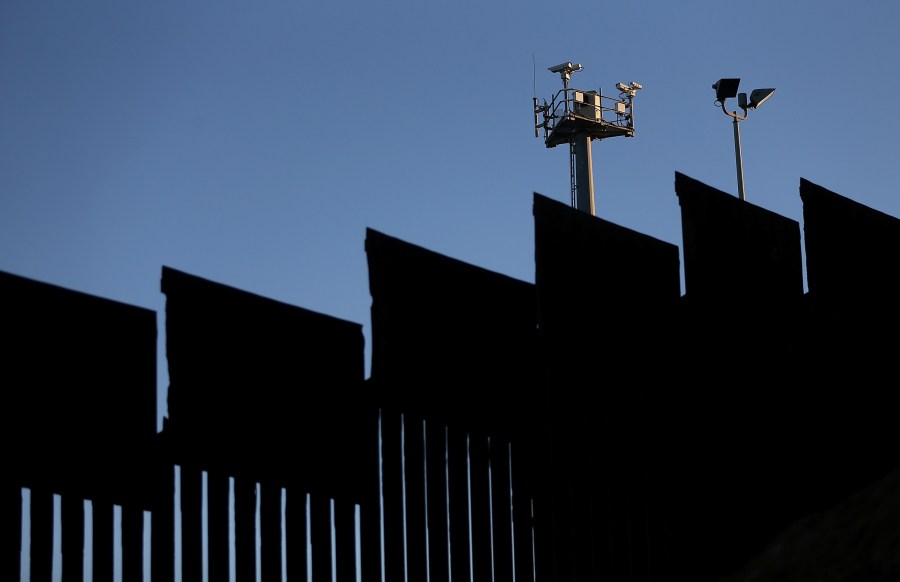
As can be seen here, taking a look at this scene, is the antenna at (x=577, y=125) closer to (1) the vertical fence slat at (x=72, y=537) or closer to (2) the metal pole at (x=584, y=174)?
(2) the metal pole at (x=584, y=174)

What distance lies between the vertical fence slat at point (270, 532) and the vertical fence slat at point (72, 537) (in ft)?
3.47

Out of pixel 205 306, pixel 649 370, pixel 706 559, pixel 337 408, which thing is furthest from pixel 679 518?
pixel 205 306

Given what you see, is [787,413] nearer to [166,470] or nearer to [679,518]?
[679,518]

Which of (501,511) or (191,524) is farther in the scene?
→ (501,511)

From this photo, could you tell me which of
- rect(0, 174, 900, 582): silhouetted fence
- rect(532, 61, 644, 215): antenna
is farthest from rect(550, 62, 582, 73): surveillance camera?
rect(0, 174, 900, 582): silhouetted fence

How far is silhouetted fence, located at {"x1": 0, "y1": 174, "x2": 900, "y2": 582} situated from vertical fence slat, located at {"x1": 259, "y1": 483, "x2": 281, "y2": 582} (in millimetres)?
15

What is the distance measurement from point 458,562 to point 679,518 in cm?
179

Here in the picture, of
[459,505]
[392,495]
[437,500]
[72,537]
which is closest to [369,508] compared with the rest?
[392,495]

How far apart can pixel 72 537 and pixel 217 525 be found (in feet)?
2.74

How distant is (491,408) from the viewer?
10.2m

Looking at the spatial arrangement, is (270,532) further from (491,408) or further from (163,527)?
(491,408)

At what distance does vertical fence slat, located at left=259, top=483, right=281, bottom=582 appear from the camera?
9.24 m

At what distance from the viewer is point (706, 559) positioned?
10.9 m

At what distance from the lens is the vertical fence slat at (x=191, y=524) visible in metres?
9.03
